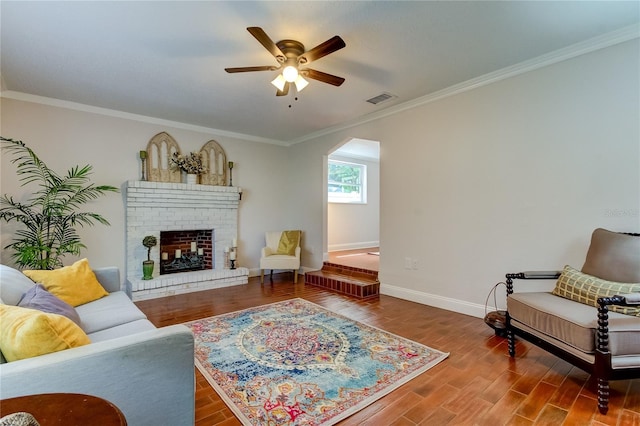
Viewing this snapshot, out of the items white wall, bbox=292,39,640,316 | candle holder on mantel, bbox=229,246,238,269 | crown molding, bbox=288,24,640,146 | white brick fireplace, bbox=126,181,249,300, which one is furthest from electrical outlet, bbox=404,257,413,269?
candle holder on mantel, bbox=229,246,238,269

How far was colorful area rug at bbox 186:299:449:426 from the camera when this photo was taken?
181 cm

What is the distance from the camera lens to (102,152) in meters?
4.27

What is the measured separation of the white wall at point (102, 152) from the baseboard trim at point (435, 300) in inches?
109

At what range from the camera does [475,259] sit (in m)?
3.38

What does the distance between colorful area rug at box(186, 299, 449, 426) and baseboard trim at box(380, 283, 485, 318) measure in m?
1.12

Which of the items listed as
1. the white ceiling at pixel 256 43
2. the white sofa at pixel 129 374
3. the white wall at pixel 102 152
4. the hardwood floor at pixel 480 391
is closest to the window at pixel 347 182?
the white wall at pixel 102 152

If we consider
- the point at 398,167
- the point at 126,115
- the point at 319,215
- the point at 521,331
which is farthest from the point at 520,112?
the point at 126,115

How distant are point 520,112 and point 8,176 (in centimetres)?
593

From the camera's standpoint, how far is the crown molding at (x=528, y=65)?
8.09 feet

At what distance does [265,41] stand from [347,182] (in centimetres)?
567

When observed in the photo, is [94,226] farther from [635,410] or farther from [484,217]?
[635,410]

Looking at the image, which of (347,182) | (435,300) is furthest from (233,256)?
(347,182)

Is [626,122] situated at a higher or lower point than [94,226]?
higher

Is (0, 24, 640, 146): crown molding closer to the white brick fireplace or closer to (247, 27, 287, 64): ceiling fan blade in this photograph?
the white brick fireplace
